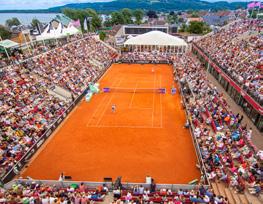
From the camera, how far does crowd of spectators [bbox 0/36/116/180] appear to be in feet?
56.0

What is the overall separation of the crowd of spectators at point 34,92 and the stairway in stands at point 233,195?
14676 millimetres

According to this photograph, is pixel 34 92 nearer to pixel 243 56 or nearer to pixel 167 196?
pixel 167 196

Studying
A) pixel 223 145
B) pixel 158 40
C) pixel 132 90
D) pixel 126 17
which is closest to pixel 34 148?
pixel 223 145

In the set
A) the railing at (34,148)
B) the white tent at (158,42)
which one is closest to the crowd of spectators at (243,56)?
the white tent at (158,42)

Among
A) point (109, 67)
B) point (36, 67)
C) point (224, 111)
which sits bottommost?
point (109, 67)

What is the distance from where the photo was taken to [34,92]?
2405 cm

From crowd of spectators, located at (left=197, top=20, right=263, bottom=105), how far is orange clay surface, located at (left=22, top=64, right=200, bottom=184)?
7787 millimetres

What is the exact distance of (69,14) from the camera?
9238 cm

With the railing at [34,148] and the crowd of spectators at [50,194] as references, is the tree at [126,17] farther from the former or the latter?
the crowd of spectators at [50,194]

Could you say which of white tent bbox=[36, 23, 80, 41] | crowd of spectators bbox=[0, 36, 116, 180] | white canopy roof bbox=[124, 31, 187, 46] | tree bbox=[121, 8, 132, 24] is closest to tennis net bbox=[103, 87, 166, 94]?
crowd of spectators bbox=[0, 36, 116, 180]

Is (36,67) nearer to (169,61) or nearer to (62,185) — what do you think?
(62,185)

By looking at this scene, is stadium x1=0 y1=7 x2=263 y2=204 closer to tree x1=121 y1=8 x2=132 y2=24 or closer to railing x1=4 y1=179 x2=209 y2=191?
railing x1=4 y1=179 x2=209 y2=191

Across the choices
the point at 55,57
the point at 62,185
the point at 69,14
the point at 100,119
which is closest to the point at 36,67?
the point at 55,57

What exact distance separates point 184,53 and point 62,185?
46.5 m
